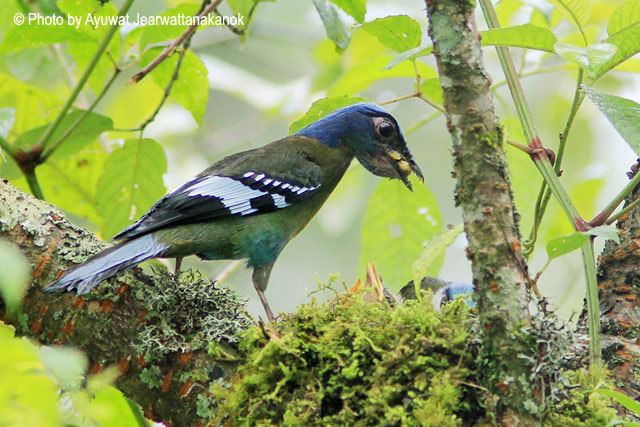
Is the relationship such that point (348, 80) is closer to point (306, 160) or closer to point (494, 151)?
point (306, 160)

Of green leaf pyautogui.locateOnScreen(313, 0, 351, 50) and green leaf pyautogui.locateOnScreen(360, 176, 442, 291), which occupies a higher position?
green leaf pyautogui.locateOnScreen(313, 0, 351, 50)

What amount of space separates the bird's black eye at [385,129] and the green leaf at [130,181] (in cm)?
125

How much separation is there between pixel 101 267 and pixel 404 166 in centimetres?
181

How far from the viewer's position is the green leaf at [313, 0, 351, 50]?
9.48 feet

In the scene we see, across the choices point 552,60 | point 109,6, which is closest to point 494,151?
point 109,6

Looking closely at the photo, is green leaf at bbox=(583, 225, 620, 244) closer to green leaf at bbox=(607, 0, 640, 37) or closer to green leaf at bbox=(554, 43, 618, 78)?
green leaf at bbox=(554, 43, 618, 78)

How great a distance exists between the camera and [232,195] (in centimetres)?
371

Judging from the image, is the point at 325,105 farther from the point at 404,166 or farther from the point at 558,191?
the point at 558,191

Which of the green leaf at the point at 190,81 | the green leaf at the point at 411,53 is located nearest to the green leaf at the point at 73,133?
the green leaf at the point at 190,81

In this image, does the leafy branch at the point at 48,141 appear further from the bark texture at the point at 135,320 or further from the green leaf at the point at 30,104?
the green leaf at the point at 30,104

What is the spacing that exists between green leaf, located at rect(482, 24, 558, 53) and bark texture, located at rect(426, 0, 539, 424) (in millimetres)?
114

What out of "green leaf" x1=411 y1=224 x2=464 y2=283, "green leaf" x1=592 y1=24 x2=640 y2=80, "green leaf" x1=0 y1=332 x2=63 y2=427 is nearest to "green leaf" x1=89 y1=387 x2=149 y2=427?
"green leaf" x1=0 y1=332 x2=63 y2=427

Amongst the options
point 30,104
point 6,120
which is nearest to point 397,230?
point 6,120

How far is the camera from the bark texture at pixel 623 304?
2.77 metres
